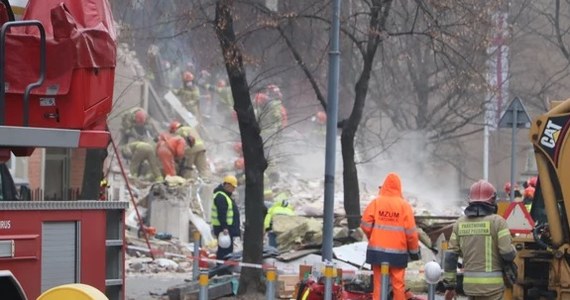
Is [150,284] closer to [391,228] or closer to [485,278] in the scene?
[391,228]

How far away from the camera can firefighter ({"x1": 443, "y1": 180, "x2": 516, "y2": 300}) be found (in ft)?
32.4

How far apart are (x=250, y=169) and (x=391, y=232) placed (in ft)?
11.3

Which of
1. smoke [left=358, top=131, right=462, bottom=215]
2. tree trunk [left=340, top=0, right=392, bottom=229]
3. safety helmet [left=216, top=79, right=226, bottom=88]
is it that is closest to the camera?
tree trunk [left=340, top=0, right=392, bottom=229]

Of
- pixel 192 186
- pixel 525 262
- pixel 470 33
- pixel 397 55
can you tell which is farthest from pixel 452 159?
pixel 525 262

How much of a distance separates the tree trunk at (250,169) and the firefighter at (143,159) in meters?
14.9

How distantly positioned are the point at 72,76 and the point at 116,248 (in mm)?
1398

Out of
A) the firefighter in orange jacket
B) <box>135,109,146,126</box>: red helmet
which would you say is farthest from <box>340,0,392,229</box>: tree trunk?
<box>135,109,146,126</box>: red helmet

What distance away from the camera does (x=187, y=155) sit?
31.1 meters

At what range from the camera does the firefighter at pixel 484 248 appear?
989 cm

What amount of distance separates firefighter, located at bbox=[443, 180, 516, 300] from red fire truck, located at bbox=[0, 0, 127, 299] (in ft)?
12.5

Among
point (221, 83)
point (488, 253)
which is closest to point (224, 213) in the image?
point (488, 253)

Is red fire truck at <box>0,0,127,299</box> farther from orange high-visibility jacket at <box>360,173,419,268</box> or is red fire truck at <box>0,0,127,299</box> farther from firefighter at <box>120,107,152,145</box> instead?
firefighter at <box>120,107,152,145</box>

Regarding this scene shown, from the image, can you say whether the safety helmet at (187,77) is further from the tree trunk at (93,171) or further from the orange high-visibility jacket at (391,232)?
the orange high-visibility jacket at (391,232)

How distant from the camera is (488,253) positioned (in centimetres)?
994
